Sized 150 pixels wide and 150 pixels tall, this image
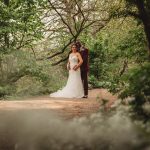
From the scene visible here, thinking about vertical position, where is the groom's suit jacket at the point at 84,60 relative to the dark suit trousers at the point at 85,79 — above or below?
above

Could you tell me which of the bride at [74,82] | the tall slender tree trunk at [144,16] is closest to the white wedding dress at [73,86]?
the bride at [74,82]

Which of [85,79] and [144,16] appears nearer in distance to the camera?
[144,16]

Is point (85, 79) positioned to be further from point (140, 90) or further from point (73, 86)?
point (140, 90)

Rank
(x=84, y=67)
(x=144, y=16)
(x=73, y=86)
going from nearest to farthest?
(x=144, y=16)
(x=73, y=86)
(x=84, y=67)

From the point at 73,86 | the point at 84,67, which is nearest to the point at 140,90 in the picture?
the point at 73,86

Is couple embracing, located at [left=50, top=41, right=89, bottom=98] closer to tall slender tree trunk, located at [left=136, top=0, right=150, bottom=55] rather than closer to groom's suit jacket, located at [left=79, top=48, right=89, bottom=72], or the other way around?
groom's suit jacket, located at [left=79, top=48, right=89, bottom=72]

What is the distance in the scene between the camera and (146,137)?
598 centimetres

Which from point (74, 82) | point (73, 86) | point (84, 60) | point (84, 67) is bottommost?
point (73, 86)

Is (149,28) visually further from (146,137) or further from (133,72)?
(146,137)

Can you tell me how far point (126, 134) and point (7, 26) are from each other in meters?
14.0

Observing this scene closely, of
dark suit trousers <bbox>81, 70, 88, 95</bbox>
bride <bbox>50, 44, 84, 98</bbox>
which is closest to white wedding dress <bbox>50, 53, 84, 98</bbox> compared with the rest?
bride <bbox>50, 44, 84, 98</bbox>

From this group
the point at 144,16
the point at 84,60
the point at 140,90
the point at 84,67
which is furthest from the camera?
the point at 84,60

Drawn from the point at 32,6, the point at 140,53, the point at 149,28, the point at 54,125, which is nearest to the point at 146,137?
the point at 54,125

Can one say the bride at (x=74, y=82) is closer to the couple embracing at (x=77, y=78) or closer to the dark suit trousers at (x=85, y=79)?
the couple embracing at (x=77, y=78)
